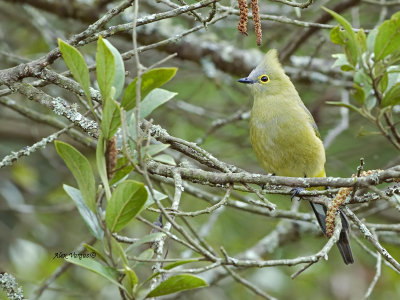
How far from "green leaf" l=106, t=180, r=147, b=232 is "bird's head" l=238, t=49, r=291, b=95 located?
320 cm

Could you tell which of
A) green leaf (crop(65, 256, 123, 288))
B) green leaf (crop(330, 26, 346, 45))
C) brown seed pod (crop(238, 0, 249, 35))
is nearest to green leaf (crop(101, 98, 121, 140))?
green leaf (crop(65, 256, 123, 288))

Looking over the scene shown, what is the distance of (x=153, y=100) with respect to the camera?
1.96m

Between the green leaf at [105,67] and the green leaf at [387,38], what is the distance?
97 centimetres

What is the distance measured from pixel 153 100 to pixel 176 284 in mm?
588

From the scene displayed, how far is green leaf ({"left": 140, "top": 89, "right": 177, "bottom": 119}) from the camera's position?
1939 millimetres

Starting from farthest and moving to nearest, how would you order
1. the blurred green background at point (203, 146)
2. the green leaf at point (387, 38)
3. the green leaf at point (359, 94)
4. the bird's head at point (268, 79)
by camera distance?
the blurred green background at point (203, 146)
the bird's head at point (268, 79)
the green leaf at point (359, 94)
the green leaf at point (387, 38)

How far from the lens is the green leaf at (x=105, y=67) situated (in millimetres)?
1785

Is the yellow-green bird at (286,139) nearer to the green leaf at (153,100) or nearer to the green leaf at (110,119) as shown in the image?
the green leaf at (153,100)

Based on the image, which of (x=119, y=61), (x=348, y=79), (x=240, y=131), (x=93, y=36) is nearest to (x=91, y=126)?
(x=93, y=36)

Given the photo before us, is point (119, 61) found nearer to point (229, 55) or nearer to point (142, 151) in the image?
point (142, 151)

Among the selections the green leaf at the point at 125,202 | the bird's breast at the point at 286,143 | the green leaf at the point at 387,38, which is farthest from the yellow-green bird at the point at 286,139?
the green leaf at the point at 125,202

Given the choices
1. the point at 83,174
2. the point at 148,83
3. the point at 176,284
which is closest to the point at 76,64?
the point at 148,83

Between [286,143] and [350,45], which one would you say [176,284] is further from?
[286,143]

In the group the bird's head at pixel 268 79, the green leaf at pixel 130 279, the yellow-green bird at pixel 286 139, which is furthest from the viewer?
the bird's head at pixel 268 79
